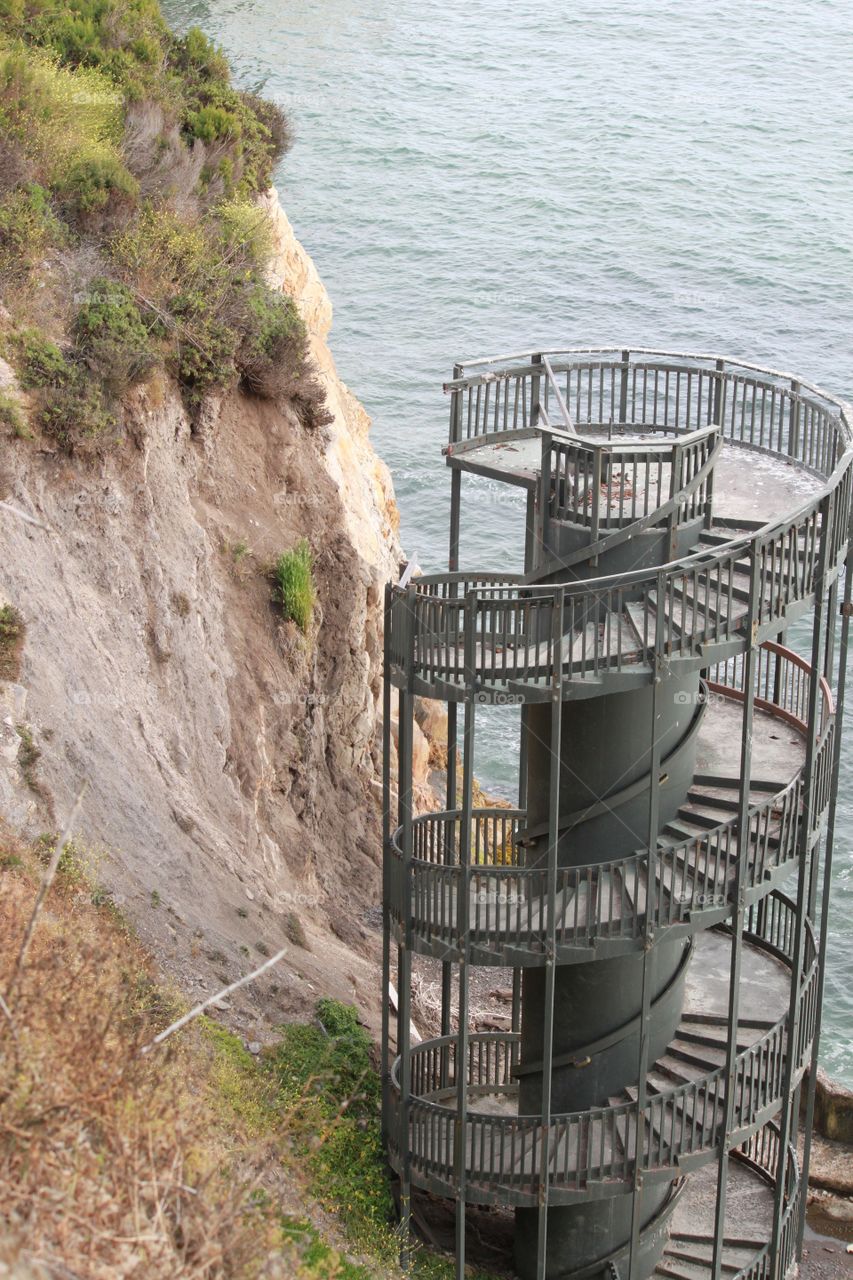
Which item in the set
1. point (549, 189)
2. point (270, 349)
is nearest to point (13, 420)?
point (270, 349)

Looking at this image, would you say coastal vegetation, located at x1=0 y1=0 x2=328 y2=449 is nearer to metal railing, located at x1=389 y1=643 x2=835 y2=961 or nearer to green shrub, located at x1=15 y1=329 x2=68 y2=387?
green shrub, located at x1=15 y1=329 x2=68 y2=387

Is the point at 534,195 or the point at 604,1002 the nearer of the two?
the point at 604,1002

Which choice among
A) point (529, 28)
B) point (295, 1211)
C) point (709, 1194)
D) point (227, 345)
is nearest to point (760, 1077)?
point (709, 1194)

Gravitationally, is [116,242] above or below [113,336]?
above

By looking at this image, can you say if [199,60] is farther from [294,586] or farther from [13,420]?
[13,420]

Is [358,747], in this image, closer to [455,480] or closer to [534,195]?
[455,480]

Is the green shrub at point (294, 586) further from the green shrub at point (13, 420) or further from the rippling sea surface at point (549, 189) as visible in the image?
the rippling sea surface at point (549, 189)
